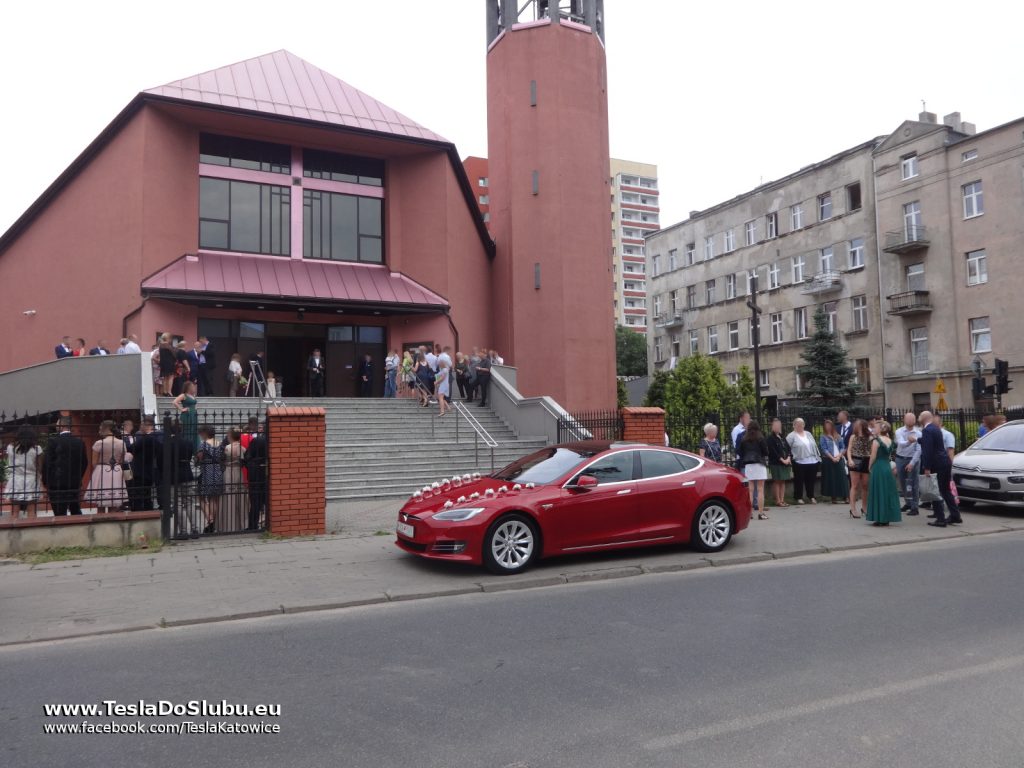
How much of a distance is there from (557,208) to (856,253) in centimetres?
2302

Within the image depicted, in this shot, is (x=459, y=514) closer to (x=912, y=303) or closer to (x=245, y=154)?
(x=245, y=154)

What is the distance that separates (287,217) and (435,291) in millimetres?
5672

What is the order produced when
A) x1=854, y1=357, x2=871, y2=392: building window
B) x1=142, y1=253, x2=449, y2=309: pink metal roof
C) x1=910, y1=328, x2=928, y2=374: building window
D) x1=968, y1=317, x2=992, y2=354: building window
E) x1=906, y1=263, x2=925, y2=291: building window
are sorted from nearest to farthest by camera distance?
x1=142, y1=253, x2=449, y2=309: pink metal roof < x1=968, y1=317, x2=992, y2=354: building window < x1=910, y1=328, x2=928, y2=374: building window < x1=906, y1=263, x2=925, y2=291: building window < x1=854, y1=357, x2=871, y2=392: building window

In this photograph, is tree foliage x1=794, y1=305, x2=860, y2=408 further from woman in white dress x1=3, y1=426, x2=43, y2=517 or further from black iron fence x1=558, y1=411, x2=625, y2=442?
woman in white dress x1=3, y1=426, x2=43, y2=517

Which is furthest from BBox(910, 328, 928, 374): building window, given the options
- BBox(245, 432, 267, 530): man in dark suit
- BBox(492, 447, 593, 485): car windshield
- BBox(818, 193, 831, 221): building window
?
BBox(245, 432, 267, 530): man in dark suit

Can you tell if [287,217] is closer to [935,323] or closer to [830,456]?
[830,456]

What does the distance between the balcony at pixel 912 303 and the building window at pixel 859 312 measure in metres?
2.75

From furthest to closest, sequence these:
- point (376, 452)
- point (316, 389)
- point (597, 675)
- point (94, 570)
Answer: point (316, 389) < point (376, 452) < point (94, 570) < point (597, 675)

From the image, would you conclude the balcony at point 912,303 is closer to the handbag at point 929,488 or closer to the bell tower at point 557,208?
the bell tower at point 557,208

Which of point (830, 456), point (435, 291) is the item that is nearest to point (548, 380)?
point (435, 291)

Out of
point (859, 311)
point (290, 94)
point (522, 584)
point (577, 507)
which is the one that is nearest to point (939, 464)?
point (577, 507)

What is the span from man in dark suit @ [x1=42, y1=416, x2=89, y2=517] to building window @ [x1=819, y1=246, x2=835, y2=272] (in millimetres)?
42003

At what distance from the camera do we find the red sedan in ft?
29.1

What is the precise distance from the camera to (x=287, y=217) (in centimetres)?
2766
